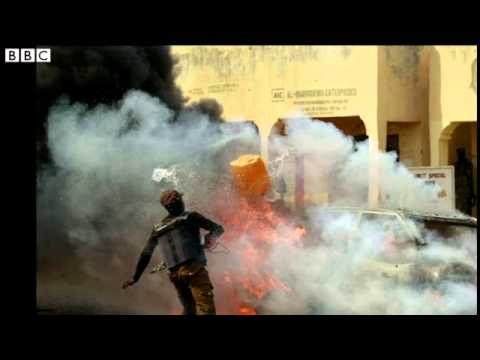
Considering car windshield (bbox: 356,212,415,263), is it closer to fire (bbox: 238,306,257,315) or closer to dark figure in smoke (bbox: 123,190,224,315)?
fire (bbox: 238,306,257,315)

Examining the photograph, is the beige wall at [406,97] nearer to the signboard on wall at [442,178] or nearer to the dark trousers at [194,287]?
the signboard on wall at [442,178]

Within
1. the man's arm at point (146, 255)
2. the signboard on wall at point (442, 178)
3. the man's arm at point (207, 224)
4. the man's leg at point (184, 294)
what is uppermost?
the signboard on wall at point (442, 178)

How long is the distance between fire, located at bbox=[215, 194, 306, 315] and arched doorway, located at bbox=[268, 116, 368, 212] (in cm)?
72

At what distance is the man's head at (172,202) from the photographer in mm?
11438

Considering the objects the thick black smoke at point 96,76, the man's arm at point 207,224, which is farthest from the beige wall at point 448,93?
the thick black smoke at point 96,76

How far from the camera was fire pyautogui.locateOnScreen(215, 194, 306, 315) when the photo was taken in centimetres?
1198

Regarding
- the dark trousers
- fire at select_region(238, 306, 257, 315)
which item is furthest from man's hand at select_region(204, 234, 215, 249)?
fire at select_region(238, 306, 257, 315)

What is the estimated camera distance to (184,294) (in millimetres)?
11453

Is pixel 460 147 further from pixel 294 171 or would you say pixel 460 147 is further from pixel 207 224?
pixel 207 224

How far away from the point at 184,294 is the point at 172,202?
1.50 m

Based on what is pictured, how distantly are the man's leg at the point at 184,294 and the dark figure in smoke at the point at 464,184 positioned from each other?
4762 mm

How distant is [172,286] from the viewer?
1179 centimetres

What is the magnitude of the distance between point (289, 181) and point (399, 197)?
6.51 ft

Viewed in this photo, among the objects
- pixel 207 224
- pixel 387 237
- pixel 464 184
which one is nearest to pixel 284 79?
pixel 207 224
